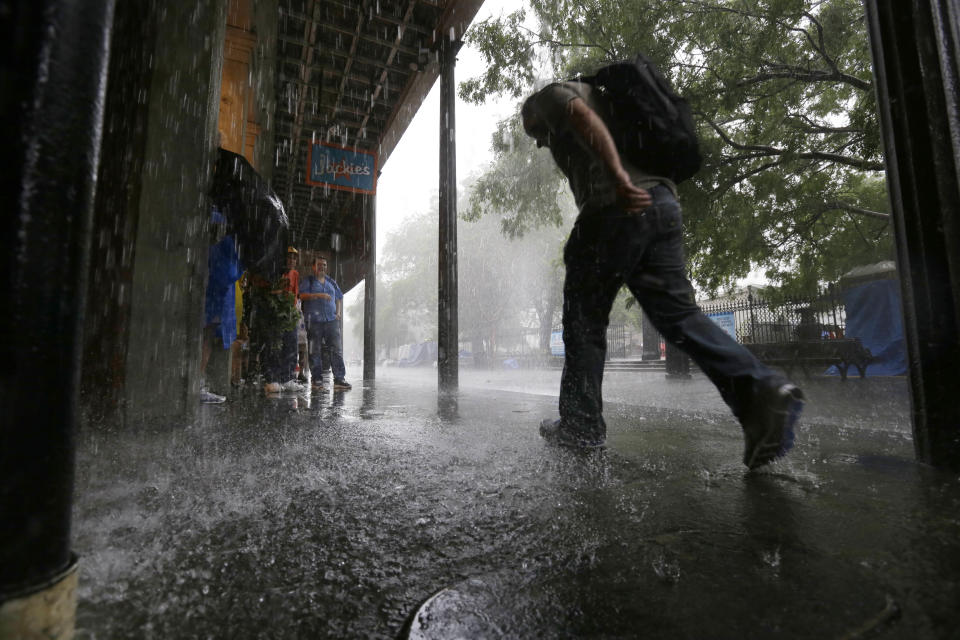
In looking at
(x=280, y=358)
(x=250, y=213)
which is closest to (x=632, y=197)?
(x=250, y=213)

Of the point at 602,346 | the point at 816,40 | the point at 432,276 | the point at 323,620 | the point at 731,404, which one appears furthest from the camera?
the point at 432,276

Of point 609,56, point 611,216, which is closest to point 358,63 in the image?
point 609,56

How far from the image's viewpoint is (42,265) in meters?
0.59

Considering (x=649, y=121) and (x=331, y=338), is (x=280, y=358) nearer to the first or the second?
(x=331, y=338)

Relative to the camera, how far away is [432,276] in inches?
1666

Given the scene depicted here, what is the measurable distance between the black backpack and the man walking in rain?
0.16 feet

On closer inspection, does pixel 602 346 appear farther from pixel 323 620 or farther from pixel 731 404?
pixel 323 620

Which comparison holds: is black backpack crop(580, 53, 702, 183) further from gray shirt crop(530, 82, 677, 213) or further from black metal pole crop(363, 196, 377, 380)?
black metal pole crop(363, 196, 377, 380)

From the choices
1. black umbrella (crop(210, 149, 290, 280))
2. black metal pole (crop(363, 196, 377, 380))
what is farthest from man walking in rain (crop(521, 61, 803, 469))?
black metal pole (crop(363, 196, 377, 380))

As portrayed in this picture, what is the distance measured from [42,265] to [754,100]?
27.2 ft

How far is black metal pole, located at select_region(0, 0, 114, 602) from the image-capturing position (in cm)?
57

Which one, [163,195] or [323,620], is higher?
[163,195]

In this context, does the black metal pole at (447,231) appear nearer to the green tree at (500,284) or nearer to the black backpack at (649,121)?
the black backpack at (649,121)

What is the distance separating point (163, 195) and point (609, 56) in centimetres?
642
